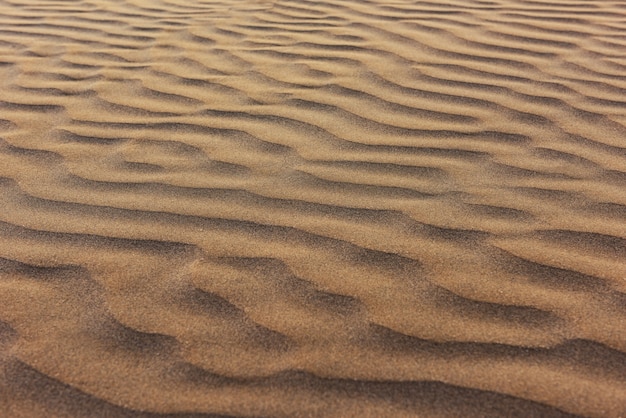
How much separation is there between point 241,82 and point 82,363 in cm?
158

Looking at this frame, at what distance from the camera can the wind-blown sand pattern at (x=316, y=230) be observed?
3.77 feet

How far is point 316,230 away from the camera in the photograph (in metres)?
1.54

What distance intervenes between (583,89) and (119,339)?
84.4 inches

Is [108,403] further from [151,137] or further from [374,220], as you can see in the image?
[151,137]

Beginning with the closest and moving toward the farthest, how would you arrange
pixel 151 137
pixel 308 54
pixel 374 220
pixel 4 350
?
1. pixel 4 350
2. pixel 374 220
3. pixel 151 137
4. pixel 308 54

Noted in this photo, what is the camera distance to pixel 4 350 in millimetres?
1223

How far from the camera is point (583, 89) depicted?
90.4 inches

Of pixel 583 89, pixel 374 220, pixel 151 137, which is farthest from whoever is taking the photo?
pixel 583 89

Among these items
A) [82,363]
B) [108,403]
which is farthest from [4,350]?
[108,403]

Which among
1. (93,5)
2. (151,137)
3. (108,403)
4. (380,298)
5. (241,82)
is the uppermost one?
(93,5)

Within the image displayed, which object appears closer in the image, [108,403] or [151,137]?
[108,403]

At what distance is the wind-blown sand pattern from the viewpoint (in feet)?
3.77

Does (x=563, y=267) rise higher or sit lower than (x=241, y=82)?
lower

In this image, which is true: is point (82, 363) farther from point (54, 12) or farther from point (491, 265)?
point (54, 12)
